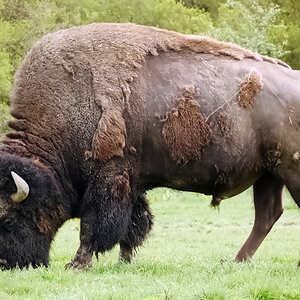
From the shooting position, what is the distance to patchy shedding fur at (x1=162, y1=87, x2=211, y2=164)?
789 cm

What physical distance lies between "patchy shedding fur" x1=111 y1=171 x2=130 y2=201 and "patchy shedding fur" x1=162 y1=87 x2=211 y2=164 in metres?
0.63

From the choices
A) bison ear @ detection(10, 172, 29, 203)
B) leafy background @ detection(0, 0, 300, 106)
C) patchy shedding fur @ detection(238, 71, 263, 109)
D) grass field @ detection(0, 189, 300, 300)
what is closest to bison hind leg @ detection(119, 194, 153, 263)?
grass field @ detection(0, 189, 300, 300)

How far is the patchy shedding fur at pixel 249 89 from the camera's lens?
7.94 metres

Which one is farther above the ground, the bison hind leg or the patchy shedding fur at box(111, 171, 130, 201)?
the patchy shedding fur at box(111, 171, 130, 201)

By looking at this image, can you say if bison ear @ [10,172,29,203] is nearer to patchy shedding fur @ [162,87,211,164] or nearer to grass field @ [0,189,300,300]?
grass field @ [0,189,300,300]

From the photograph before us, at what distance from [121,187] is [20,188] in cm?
115

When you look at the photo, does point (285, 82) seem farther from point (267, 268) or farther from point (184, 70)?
point (267, 268)

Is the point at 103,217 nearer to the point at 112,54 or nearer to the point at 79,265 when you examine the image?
the point at 79,265

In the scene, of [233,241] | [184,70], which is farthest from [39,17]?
[184,70]

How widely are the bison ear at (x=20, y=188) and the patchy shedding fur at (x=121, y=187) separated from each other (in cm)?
98

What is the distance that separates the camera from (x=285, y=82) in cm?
811

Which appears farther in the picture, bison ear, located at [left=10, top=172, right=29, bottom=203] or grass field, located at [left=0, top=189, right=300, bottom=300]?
bison ear, located at [left=10, top=172, right=29, bottom=203]

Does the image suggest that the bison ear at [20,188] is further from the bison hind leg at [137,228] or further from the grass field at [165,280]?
the bison hind leg at [137,228]

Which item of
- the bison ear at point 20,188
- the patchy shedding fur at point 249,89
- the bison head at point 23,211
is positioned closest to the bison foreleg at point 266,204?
the patchy shedding fur at point 249,89
